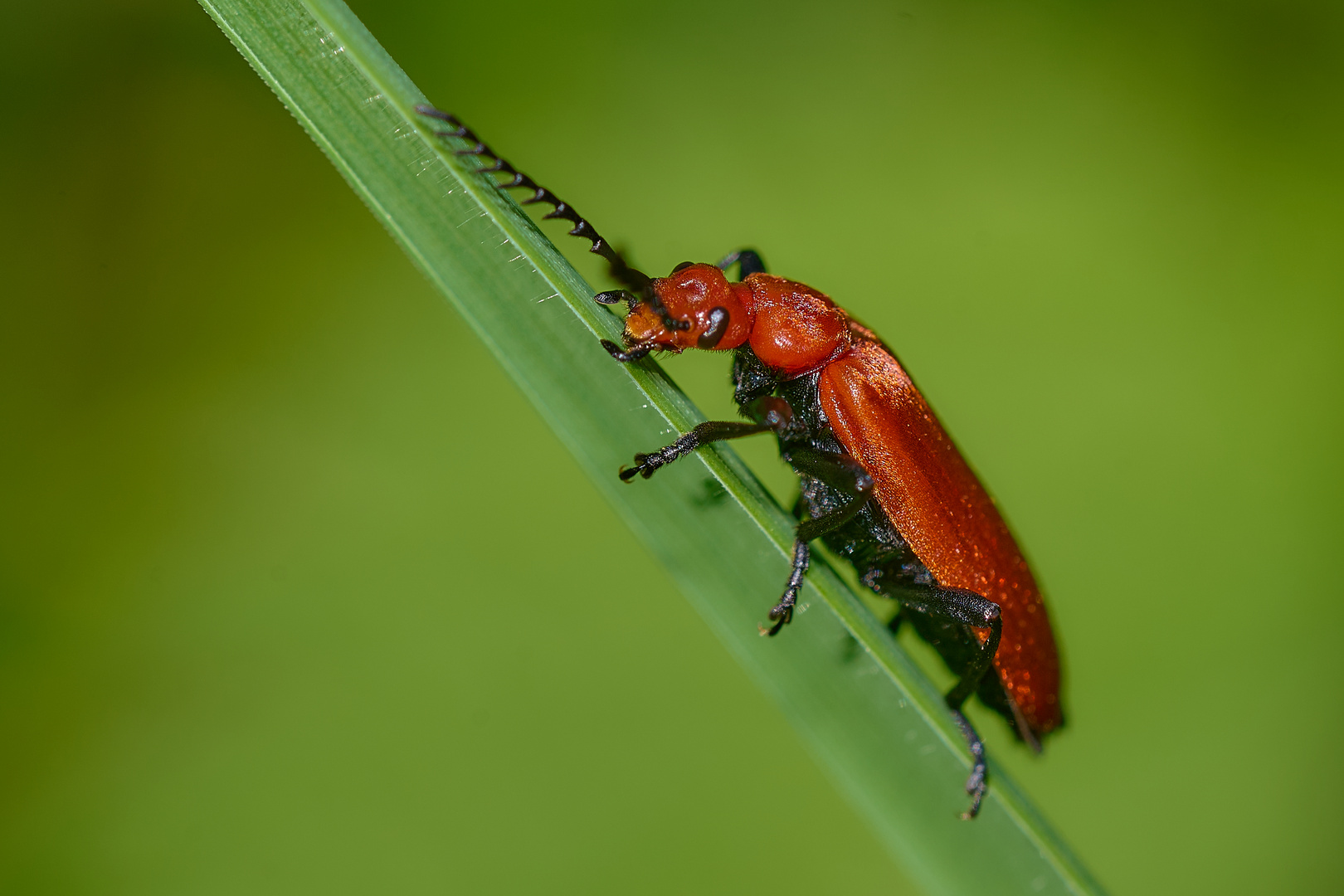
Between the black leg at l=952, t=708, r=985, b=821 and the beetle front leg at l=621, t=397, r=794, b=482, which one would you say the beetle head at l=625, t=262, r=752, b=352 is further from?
the black leg at l=952, t=708, r=985, b=821

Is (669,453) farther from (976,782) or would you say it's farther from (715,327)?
(976,782)

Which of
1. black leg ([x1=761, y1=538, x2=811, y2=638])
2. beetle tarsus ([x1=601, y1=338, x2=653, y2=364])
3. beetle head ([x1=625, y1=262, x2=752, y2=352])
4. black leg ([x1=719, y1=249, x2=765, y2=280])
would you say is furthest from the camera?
black leg ([x1=719, y1=249, x2=765, y2=280])

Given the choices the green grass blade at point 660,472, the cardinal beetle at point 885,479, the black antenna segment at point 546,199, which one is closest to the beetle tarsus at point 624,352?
the green grass blade at point 660,472

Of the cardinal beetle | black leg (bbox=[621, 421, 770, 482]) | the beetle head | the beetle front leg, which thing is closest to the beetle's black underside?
the cardinal beetle

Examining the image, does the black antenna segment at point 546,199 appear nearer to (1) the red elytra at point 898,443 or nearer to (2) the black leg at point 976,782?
(1) the red elytra at point 898,443

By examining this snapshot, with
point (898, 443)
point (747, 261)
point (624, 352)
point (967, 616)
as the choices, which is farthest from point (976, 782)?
point (747, 261)

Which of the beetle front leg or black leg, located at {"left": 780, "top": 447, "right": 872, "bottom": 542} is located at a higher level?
the beetle front leg

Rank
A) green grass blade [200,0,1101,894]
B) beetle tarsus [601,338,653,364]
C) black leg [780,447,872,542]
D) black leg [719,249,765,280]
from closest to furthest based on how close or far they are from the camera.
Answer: green grass blade [200,0,1101,894]
beetle tarsus [601,338,653,364]
black leg [780,447,872,542]
black leg [719,249,765,280]
